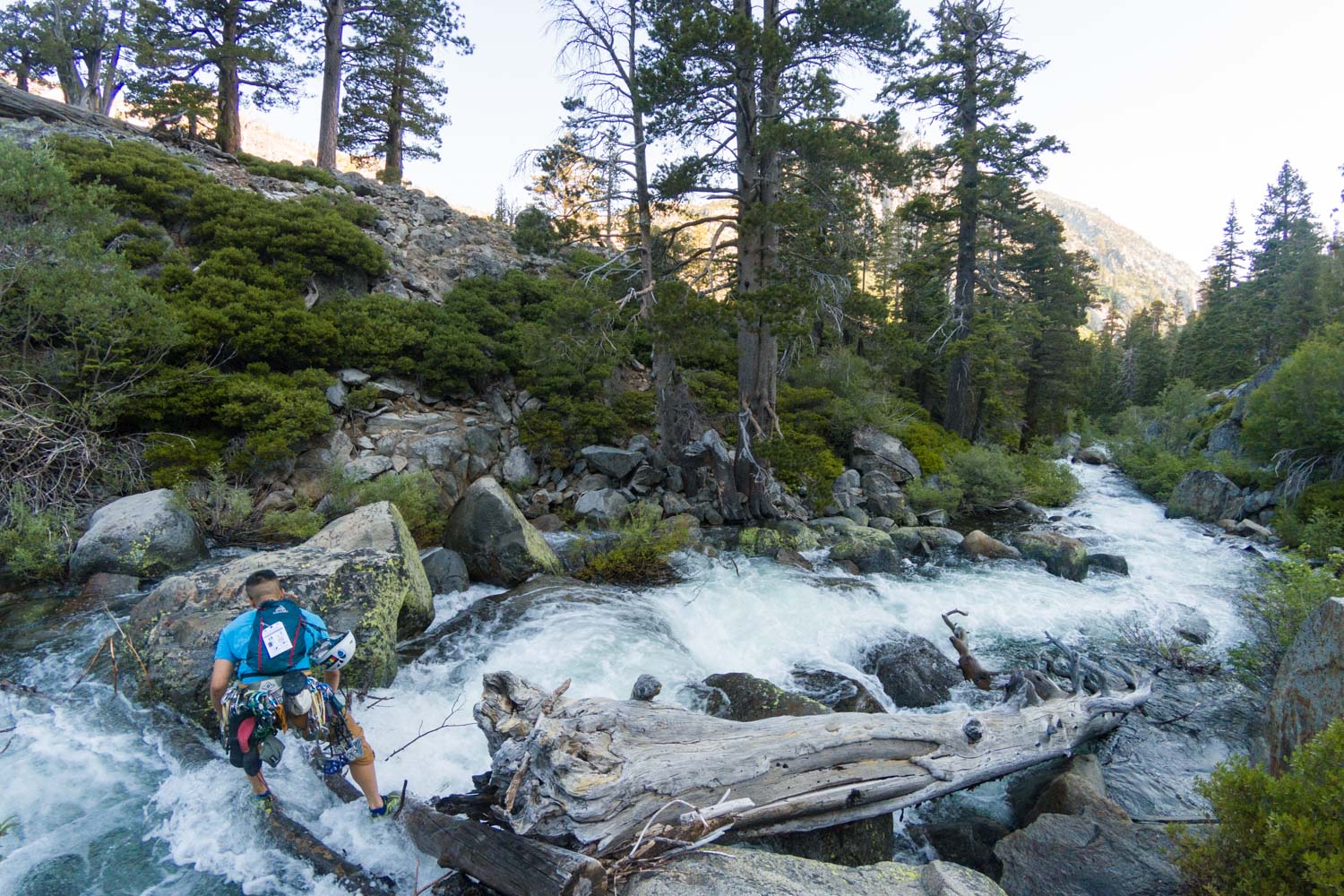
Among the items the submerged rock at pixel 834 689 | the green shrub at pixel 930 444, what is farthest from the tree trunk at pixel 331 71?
the submerged rock at pixel 834 689

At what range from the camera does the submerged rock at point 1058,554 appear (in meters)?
9.31

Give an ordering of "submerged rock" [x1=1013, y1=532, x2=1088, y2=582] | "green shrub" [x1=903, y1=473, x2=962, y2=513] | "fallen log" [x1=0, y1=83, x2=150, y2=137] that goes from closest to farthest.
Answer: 1. "submerged rock" [x1=1013, y1=532, x2=1088, y2=582]
2. "green shrub" [x1=903, y1=473, x2=962, y2=513]
3. "fallen log" [x1=0, y1=83, x2=150, y2=137]

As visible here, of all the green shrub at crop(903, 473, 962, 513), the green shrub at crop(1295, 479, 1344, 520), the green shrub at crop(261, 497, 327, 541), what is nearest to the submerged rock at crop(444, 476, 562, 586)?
the green shrub at crop(261, 497, 327, 541)

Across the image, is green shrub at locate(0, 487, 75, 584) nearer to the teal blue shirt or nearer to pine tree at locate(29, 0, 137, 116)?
the teal blue shirt

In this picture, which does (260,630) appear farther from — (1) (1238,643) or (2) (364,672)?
(1) (1238,643)

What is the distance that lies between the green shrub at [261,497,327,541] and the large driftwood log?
20.7 feet

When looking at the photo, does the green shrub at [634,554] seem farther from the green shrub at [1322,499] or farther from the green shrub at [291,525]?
the green shrub at [1322,499]

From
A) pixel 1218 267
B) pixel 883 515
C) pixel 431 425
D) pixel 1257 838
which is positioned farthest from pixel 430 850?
pixel 1218 267

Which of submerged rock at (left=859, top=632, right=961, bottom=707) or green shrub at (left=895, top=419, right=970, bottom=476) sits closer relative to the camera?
submerged rock at (left=859, top=632, right=961, bottom=707)

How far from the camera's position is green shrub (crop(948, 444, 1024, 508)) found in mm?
13607

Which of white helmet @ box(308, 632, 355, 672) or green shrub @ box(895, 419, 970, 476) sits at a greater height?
green shrub @ box(895, 419, 970, 476)

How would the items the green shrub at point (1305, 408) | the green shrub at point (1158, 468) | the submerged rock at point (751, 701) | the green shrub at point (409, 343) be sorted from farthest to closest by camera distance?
1. the green shrub at point (1158, 468)
2. the green shrub at point (409, 343)
3. the green shrub at point (1305, 408)
4. the submerged rock at point (751, 701)

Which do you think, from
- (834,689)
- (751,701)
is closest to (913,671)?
(834,689)

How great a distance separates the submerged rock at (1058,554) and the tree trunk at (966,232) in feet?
25.4
